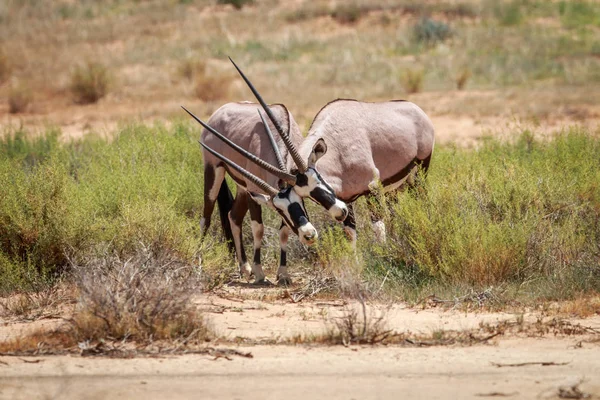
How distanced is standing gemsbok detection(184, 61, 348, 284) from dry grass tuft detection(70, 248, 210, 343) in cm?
166

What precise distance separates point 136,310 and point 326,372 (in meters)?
1.53

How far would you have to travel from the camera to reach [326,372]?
634cm

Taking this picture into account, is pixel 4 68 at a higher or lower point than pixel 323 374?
lower

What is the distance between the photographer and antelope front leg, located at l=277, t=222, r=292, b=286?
30.7 ft

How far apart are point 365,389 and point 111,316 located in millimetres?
1994

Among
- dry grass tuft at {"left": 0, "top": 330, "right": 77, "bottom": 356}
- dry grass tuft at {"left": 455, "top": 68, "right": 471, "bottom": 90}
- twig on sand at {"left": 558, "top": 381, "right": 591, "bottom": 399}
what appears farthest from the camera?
dry grass tuft at {"left": 455, "top": 68, "right": 471, "bottom": 90}

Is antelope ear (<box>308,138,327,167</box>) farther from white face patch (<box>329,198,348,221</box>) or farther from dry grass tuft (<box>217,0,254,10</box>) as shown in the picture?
dry grass tuft (<box>217,0,254,10</box>)

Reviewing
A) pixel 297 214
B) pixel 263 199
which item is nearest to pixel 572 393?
pixel 297 214

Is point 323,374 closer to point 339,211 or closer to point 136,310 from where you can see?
point 136,310

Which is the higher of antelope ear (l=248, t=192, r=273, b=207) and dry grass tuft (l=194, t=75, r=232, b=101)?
antelope ear (l=248, t=192, r=273, b=207)

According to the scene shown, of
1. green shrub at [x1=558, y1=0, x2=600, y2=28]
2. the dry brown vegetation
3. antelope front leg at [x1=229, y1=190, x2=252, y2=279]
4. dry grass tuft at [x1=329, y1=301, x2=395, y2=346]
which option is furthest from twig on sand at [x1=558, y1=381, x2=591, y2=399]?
green shrub at [x1=558, y1=0, x2=600, y2=28]

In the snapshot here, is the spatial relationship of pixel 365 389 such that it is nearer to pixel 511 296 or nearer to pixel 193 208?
pixel 511 296

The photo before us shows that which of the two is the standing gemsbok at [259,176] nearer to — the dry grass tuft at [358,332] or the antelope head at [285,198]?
the antelope head at [285,198]

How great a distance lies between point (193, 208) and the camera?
36.6 ft
